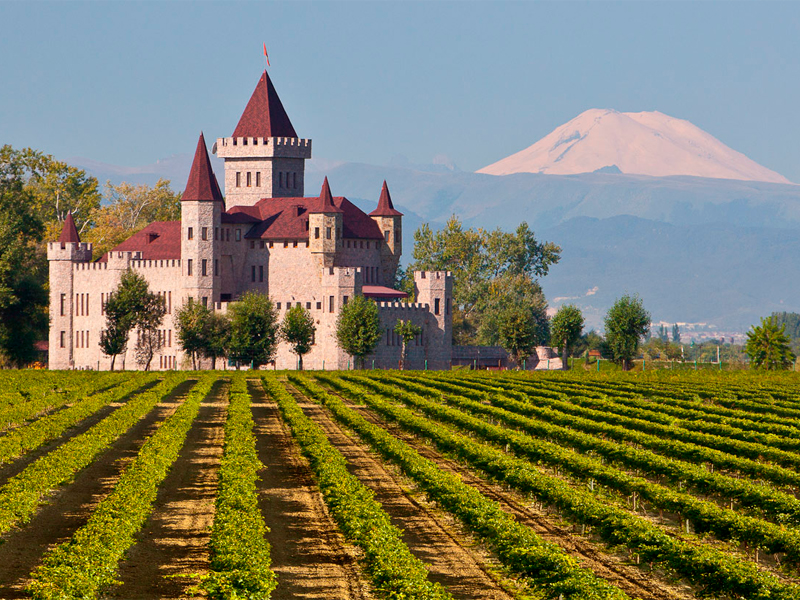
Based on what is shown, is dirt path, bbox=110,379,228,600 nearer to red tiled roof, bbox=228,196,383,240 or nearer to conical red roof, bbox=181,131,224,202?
conical red roof, bbox=181,131,224,202

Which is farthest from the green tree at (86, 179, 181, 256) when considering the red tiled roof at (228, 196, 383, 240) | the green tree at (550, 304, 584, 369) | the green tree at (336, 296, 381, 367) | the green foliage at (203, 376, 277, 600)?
the green foliage at (203, 376, 277, 600)

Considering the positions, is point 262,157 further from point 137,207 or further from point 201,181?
point 137,207

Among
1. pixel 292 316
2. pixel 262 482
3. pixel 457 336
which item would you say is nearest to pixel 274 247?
pixel 292 316

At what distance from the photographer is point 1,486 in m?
27.8

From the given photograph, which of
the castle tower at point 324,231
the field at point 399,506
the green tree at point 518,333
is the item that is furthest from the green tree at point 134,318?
the field at point 399,506

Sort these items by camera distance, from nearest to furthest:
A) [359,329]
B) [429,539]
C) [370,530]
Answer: [370,530] < [429,539] < [359,329]

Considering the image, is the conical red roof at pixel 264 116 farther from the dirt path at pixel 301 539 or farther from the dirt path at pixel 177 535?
the dirt path at pixel 301 539

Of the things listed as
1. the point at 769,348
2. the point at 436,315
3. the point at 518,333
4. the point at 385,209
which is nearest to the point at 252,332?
the point at 436,315

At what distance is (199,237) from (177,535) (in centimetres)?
7901

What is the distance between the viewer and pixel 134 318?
99250 mm

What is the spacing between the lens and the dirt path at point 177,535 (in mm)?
19266

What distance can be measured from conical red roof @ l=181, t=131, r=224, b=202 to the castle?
0.29ft

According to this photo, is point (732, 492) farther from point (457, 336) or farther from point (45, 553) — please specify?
point (457, 336)

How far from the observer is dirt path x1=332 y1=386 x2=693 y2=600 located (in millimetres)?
19616
